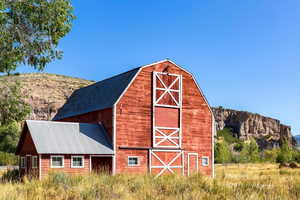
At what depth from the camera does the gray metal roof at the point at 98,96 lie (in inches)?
1344

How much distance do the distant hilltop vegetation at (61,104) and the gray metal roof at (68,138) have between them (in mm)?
27135

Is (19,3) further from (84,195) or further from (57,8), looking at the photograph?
(84,195)

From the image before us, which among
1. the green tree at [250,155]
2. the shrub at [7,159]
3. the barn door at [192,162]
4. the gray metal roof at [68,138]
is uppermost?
the gray metal roof at [68,138]

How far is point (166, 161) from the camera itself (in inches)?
1364

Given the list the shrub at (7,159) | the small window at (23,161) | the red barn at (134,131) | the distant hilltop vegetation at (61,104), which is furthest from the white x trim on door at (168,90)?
the shrub at (7,159)

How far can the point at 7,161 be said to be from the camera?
60375 millimetres

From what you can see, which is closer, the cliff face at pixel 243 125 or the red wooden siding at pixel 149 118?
the red wooden siding at pixel 149 118

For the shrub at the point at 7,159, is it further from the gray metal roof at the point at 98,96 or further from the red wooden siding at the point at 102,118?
the red wooden siding at the point at 102,118

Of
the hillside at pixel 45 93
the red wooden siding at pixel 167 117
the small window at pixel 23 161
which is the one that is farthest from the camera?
the hillside at pixel 45 93

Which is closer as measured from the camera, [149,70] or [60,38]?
[60,38]

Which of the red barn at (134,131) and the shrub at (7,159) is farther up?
the red barn at (134,131)

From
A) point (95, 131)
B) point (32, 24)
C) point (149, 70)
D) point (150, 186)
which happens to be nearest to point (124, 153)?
point (95, 131)

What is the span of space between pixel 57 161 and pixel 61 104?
9314cm

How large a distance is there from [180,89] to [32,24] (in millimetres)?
16016
